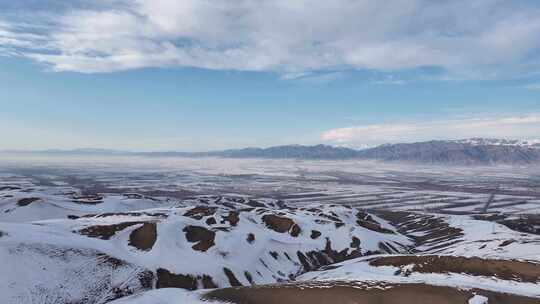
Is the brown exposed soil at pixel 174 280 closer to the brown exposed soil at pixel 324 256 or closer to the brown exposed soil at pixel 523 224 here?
the brown exposed soil at pixel 324 256

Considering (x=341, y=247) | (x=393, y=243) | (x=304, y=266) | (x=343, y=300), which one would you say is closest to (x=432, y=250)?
(x=393, y=243)

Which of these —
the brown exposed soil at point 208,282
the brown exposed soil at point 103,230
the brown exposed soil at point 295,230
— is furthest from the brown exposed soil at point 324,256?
the brown exposed soil at point 103,230

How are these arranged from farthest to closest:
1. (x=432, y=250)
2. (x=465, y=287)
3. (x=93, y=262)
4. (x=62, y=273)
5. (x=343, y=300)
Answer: (x=432, y=250) < (x=93, y=262) < (x=62, y=273) < (x=465, y=287) < (x=343, y=300)

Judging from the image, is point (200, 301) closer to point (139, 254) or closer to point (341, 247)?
point (139, 254)

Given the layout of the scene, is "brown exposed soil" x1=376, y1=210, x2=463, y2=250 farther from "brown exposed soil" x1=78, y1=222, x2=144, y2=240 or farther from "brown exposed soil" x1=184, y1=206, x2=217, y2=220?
"brown exposed soil" x1=78, y1=222, x2=144, y2=240

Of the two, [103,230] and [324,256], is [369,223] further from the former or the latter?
[103,230]
